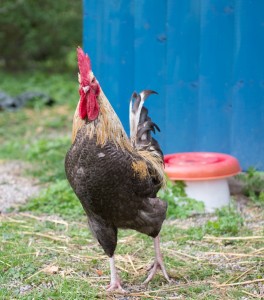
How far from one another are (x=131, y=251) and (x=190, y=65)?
2404 millimetres

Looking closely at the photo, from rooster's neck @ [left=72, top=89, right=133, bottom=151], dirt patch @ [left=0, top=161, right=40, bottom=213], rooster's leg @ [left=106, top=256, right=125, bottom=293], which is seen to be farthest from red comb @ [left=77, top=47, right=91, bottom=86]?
dirt patch @ [left=0, top=161, right=40, bottom=213]

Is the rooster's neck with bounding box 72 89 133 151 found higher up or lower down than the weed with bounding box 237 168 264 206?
higher up

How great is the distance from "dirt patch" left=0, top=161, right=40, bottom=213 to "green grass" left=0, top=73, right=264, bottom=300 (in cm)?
17

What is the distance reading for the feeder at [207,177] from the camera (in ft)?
20.1

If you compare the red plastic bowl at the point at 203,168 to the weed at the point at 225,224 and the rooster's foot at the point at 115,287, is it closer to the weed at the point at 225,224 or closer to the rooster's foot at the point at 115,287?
the weed at the point at 225,224

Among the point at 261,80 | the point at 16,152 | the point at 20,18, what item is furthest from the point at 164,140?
the point at 20,18

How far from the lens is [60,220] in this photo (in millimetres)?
6074

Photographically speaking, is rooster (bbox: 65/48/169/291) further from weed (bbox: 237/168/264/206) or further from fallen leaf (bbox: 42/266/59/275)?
weed (bbox: 237/168/264/206)

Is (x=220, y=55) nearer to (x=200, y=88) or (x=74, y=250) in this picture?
(x=200, y=88)

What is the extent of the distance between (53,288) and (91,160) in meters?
1.01

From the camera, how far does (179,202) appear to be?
6207 mm

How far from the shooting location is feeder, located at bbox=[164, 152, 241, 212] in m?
6.11

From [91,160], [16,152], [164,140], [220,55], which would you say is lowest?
[16,152]

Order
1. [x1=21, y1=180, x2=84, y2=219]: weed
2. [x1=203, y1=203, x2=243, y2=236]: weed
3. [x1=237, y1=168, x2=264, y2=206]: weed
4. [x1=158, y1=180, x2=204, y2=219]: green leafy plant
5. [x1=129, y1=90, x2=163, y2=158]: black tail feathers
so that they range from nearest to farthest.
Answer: [x1=129, y1=90, x2=163, y2=158]: black tail feathers < [x1=203, y1=203, x2=243, y2=236]: weed < [x1=158, y1=180, x2=204, y2=219]: green leafy plant < [x1=21, y1=180, x2=84, y2=219]: weed < [x1=237, y1=168, x2=264, y2=206]: weed
